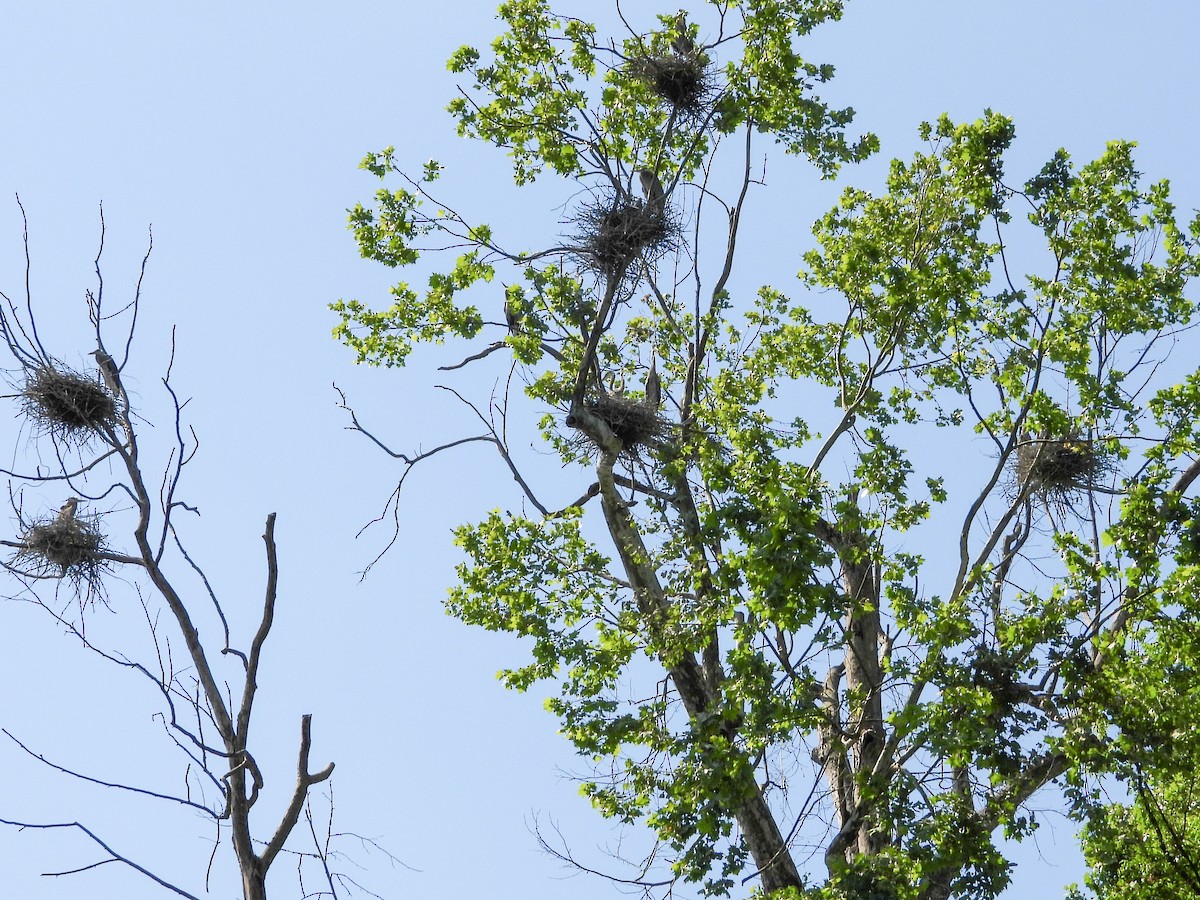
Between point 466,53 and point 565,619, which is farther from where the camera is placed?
point 466,53

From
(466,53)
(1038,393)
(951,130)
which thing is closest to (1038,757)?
(1038,393)

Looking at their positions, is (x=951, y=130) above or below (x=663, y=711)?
above

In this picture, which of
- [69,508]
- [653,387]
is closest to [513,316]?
[653,387]

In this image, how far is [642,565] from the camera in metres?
11.5

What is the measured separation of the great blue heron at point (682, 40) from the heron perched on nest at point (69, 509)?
591 centimetres

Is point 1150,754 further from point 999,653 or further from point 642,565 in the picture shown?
point 642,565

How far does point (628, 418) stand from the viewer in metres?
11.2

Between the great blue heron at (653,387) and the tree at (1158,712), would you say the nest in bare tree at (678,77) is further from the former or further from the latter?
the tree at (1158,712)

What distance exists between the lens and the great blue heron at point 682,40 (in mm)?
11672

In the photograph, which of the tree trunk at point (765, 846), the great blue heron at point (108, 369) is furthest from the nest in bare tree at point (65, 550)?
the tree trunk at point (765, 846)

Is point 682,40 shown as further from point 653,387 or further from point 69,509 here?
point 69,509

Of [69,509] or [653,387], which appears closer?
[69,509]

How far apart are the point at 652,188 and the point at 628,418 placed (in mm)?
1955

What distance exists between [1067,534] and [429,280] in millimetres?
5925
